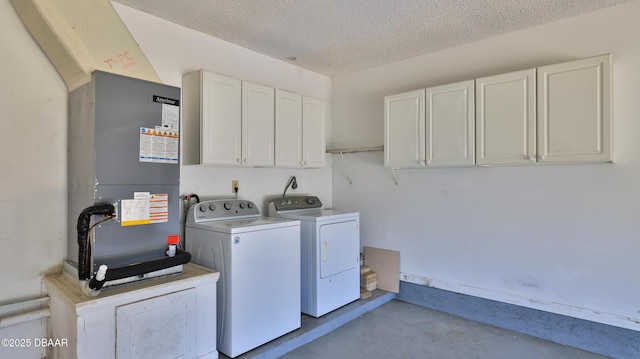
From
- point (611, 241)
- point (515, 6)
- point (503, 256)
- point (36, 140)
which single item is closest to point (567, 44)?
point (515, 6)

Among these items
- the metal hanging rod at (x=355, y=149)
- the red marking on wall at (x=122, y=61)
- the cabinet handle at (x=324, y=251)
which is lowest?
the cabinet handle at (x=324, y=251)

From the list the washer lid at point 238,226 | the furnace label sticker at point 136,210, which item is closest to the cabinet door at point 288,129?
the washer lid at point 238,226

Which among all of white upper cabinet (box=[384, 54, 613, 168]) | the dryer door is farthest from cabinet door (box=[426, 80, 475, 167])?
the dryer door

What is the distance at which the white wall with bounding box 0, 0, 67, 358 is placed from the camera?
2.08 m

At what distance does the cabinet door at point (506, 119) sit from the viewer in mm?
2656

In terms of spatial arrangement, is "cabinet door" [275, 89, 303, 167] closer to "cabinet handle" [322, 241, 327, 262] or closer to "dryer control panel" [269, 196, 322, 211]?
"dryer control panel" [269, 196, 322, 211]

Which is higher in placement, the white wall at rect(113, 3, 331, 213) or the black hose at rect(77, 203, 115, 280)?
the white wall at rect(113, 3, 331, 213)

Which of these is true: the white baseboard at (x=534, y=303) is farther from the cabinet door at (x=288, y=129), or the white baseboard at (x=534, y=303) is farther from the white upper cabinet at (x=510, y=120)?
the cabinet door at (x=288, y=129)

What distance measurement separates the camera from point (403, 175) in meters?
3.70

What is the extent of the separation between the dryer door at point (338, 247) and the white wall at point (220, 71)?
785 mm

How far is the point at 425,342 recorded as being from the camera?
2.79 metres

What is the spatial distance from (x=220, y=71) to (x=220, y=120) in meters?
0.68

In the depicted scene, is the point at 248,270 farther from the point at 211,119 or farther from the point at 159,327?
the point at 211,119

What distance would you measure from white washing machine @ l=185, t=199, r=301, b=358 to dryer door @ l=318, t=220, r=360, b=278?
1.08 ft
